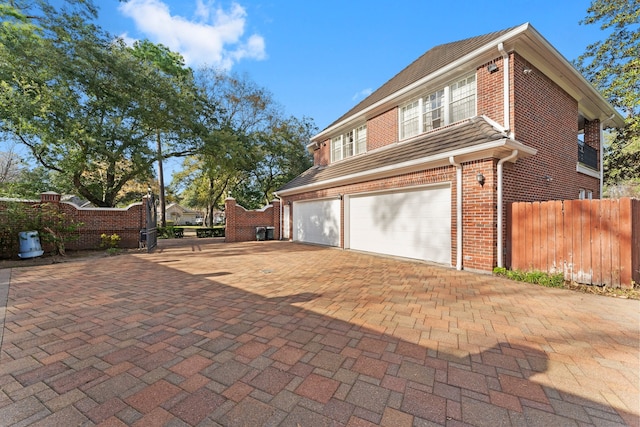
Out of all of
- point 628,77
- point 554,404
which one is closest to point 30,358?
point 554,404

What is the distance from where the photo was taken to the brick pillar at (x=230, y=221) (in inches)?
548

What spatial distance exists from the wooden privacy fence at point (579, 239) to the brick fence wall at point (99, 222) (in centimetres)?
1350

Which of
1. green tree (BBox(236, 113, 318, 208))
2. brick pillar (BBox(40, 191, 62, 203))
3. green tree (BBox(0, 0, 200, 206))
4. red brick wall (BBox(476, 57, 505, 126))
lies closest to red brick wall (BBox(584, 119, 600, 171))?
red brick wall (BBox(476, 57, 505, 126))

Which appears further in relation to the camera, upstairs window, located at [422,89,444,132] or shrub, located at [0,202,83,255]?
upstairs window, located at [422,89,444,132]

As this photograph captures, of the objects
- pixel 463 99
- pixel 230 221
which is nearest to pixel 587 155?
pixel 463 99

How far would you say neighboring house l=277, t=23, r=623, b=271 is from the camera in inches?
236

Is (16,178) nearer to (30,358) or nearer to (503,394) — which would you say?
(30,358)

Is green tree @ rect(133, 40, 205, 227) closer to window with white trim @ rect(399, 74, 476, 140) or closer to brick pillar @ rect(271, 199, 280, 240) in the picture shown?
brick pillar @ rect(271, 199, 280, 240)

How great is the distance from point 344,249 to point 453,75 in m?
6.67

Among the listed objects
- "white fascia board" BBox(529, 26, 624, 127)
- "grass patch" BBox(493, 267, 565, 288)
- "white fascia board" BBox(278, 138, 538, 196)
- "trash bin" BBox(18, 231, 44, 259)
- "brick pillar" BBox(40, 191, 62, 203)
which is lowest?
"grass patch" BBox(493, 267, 565, 288)

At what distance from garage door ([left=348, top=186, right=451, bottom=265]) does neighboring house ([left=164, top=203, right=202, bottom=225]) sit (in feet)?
162

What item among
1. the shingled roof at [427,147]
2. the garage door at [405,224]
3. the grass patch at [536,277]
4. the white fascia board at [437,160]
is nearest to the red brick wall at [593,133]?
the white fascia board at [437,160]

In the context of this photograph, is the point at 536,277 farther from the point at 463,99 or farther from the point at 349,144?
the point at 349,144

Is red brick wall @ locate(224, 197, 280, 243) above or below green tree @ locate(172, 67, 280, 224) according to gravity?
below
